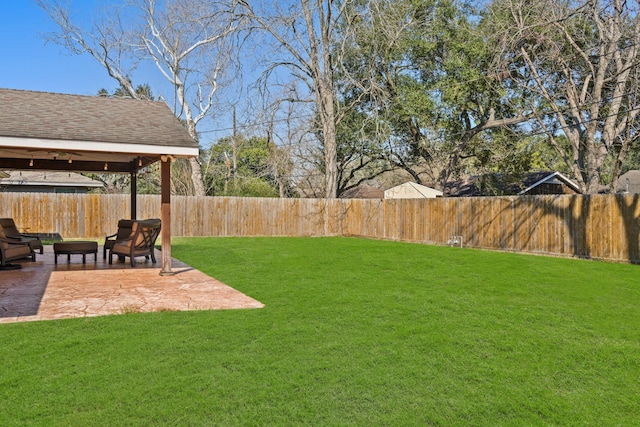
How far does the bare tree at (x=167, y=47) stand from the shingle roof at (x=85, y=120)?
13.3 metres

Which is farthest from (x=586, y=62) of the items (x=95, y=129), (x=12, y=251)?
(x=12, y=251)

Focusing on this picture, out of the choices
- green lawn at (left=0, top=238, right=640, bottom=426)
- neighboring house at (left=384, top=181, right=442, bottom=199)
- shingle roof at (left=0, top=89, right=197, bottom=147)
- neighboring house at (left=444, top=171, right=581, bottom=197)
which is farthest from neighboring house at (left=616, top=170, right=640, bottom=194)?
shingle roof at (left=0, top=89, right=197, bottom=147)

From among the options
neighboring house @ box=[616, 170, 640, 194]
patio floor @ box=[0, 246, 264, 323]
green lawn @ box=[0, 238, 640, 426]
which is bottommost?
green lawn @ box=[0, 238, 640, 426]

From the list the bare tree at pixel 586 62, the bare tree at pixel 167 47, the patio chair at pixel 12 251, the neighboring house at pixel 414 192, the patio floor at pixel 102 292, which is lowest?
the patio floor at pixel 102 292

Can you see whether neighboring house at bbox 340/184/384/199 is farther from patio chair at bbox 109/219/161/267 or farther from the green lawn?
A: the green lawn

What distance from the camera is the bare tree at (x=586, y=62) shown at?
1316 centimetres

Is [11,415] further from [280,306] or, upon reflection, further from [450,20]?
[450,20]

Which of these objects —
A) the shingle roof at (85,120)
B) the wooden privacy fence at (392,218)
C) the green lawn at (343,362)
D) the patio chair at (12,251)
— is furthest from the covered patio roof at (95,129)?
the wooden privacy fence at (392,218)

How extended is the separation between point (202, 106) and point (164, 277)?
A: 1978 centimetres

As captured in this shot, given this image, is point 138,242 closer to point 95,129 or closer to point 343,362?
point 95,129

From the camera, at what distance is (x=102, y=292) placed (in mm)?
6598

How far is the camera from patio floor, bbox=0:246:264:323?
5.57 m

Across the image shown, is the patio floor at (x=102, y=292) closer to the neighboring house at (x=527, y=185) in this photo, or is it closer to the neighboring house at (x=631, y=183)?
the neighboring house at (x=527, y=185)

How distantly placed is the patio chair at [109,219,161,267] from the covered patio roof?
3.96ft
